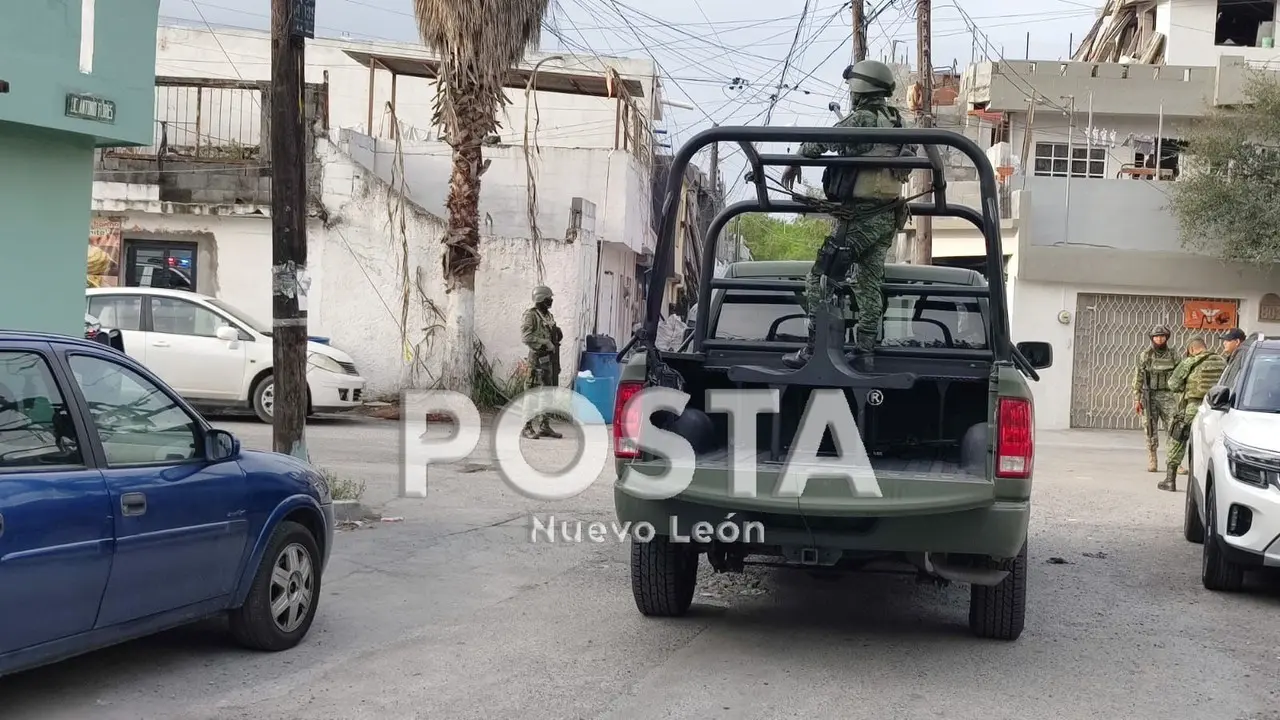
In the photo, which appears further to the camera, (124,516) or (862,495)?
(862,495)

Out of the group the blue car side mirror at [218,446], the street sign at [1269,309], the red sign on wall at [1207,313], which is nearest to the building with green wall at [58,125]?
the blue car side mirror at [218,446]

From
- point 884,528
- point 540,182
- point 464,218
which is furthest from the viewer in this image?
point 540,182

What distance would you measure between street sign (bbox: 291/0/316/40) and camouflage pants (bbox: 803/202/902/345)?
4363 millimetres

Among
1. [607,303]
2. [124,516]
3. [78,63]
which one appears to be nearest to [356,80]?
[607,303]

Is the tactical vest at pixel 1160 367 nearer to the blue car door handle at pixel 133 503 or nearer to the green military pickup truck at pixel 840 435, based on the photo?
the green military pickup truck at pixel 840 435

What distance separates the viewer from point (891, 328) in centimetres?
775

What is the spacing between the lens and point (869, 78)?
6.87 meters

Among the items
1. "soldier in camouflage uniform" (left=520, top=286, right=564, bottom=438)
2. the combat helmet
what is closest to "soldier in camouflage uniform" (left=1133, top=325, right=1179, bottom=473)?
"soldier in camouflage uniform" (left=520, top=286, right=564, bottom=438)

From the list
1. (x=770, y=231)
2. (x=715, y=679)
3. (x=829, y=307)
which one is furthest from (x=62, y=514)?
(x=770, y=231)

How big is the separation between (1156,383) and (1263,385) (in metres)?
6.23

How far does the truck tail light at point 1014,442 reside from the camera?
5.65 meters

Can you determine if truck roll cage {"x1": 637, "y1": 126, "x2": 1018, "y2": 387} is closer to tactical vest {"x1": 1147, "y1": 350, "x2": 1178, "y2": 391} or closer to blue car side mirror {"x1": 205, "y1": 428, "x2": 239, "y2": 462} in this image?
blue car side mirror {"x1": 205, "y1": 428, "x2": 239, "y2": 462}

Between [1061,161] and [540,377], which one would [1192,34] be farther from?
[540,377]

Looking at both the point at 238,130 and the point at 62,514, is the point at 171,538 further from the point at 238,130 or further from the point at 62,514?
the point at 238,130
